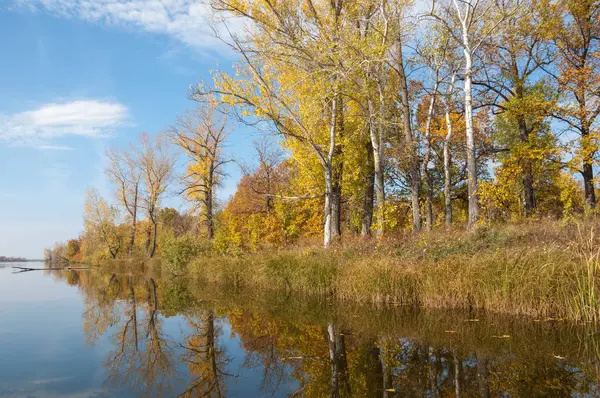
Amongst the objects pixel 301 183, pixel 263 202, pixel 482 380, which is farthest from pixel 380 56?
pixel 263 202

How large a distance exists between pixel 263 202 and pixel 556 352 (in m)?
25.0

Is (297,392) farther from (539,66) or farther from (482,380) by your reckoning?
(539,66)

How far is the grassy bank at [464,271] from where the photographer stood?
303 inches

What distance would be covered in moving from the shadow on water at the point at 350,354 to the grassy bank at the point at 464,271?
0.49 metres

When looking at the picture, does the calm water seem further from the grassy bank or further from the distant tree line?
the distant tree line

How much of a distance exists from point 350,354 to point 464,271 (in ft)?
14.6

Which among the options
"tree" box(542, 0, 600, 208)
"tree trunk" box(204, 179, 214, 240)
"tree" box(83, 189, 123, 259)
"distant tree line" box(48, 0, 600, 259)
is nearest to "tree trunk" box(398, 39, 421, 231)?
"distant tree line" box(48, 0, 600, 259)

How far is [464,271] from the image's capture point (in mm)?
9141

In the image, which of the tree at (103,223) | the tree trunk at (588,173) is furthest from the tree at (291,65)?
the tree at (103,223)

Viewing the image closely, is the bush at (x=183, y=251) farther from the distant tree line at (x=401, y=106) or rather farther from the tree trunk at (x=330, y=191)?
the tree trunk at (x=330, y=191)

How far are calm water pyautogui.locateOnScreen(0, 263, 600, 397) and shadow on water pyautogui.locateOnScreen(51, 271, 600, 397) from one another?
0.02 meters

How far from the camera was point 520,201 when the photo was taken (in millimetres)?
28188

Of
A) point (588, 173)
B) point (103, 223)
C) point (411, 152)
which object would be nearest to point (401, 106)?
point (411, 152)

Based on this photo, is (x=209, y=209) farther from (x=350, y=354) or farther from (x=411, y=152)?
(x=350, y=354)
